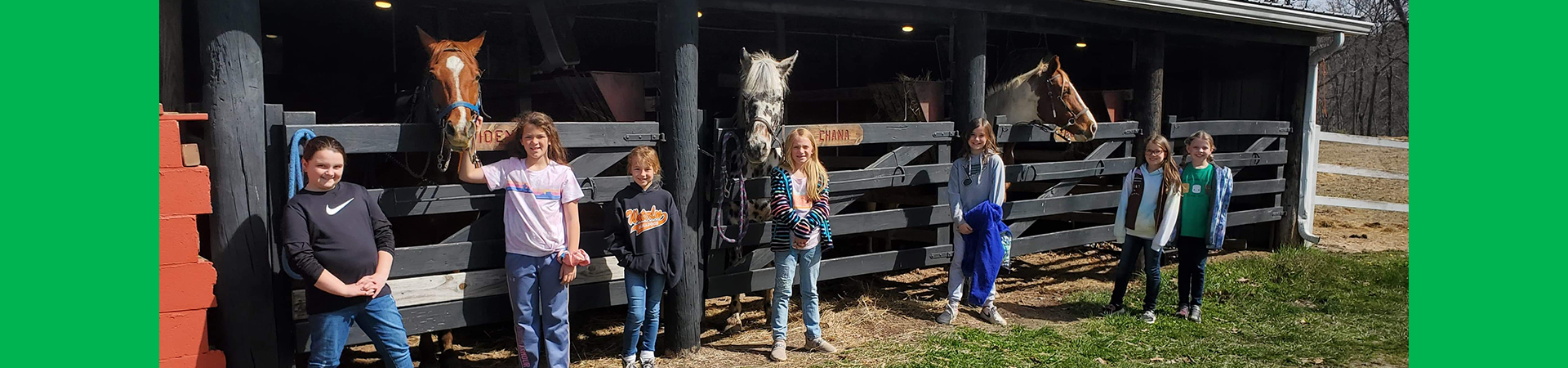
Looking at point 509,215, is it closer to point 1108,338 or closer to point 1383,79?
point 1108,338

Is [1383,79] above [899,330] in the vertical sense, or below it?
above

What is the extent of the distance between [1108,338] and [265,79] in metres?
6.15

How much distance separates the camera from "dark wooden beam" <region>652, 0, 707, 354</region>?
488 centimetres

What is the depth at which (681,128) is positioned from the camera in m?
4.94

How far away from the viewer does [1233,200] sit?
30.2ft

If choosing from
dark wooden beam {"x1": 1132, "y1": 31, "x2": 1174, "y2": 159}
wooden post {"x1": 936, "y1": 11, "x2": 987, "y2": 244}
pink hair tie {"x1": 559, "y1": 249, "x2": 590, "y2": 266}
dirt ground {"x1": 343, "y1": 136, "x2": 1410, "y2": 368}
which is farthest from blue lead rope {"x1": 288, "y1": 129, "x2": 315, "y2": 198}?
dark wooden beam {"x1": 1132, "y1": 31, "x2": 1174, "y2": 159}

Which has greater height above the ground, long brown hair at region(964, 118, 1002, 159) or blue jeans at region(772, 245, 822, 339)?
long brown hair at region(964, 118, 1002, 159)

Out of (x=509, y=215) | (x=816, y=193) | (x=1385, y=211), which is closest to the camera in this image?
(x=509, y=215)

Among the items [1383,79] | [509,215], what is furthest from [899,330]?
[1383,79]

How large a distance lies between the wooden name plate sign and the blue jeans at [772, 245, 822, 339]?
31.0 inches

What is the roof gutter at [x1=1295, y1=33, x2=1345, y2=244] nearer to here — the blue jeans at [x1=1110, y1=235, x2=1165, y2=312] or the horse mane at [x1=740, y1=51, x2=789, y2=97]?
the blue jeans at [x1=1110, y1=235, x2=1165, y2=312]

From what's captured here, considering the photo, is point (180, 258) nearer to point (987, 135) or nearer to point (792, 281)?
point (792, 281)

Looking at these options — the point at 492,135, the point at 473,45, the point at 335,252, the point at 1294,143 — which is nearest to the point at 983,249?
the point at 492,135

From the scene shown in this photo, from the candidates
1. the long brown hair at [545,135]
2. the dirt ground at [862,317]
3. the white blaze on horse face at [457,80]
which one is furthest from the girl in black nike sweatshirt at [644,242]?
the white blaze on horse face at [457,80]
